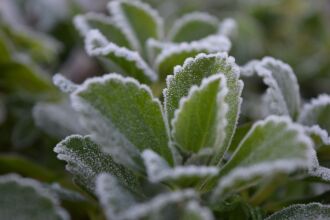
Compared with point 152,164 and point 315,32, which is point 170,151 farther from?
point 315,32

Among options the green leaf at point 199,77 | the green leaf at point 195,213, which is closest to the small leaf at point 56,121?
the green leaf at point 199,77

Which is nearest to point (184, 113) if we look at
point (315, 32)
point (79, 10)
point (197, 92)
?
point (197, 92)

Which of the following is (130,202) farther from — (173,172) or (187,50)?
(187,50)

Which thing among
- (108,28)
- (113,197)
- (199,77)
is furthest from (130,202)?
(108,28)

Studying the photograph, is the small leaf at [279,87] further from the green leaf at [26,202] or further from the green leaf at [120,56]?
the green leaf at [26,202]

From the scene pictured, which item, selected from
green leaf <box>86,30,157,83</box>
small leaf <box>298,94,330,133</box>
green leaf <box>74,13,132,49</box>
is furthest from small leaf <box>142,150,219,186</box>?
green leaf <box>74,13,132,49</box>

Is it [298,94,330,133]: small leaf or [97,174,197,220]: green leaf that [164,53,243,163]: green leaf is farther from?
[298,94,330,133]: small leaf
